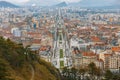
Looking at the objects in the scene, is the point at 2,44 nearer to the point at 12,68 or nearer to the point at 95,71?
the point at 12,68

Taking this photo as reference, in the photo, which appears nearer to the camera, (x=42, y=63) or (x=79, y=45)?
(x=42, y=63)

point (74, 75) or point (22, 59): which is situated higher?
point (22, 59)

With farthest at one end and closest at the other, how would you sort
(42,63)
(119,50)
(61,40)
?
(119,50) < (61,40) < (42,63)

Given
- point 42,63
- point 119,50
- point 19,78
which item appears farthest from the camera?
point 119,50

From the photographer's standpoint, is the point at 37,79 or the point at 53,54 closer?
the point at 37,79

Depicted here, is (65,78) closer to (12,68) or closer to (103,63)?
(12,68)

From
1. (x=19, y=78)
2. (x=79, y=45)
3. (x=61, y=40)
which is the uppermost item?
(x=19, y=78)

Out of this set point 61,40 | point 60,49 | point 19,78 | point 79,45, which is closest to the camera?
point 19,78

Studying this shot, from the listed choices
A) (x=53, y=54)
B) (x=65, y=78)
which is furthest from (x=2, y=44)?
(x=53, y=54)

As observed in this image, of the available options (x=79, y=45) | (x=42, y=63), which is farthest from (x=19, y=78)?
(x=79, y=45)

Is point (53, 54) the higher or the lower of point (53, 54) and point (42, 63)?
the lower
